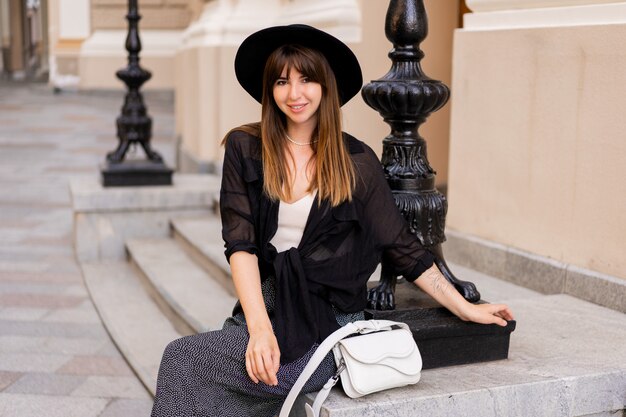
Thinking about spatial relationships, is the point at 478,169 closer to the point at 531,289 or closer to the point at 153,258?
the point at 531,289

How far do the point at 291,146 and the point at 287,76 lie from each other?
0.25 meters

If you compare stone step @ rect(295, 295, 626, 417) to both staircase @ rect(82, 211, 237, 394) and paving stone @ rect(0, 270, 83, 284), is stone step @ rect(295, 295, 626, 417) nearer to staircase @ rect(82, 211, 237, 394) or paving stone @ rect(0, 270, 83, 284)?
staircase @ rect(82, 211, 237, 394)

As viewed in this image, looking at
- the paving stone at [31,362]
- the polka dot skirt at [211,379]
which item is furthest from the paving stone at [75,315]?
the polka dot skirt at [211,379]

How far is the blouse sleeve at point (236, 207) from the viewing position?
2.92 m

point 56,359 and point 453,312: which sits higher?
point 453,312

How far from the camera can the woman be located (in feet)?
9.04

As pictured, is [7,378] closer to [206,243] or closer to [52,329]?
[52,329]

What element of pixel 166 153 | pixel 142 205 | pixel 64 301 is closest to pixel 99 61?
pixel 166 153

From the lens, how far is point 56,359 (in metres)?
4.89

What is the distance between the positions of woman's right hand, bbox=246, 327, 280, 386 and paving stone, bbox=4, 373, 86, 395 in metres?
2.02

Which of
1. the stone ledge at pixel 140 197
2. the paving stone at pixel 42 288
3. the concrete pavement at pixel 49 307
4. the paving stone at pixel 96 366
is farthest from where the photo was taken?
the stone ledge at pixel 140 197

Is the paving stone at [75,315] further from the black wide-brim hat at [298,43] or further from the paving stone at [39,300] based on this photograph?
the black wide-brim hat at [298,43]

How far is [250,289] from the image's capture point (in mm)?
2859

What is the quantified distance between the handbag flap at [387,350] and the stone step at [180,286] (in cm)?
205
